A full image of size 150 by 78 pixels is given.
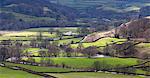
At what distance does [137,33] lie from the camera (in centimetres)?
18788

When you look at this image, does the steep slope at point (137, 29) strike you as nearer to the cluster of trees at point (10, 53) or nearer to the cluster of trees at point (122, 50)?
the cluster of trees at point (122, 50)

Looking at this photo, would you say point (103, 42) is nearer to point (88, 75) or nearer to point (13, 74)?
point (88, 75)

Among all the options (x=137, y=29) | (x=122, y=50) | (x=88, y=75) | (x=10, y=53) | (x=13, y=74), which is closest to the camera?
(x=13, y=74)

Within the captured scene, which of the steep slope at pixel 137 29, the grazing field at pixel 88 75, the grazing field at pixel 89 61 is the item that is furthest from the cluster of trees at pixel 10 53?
the steep slope at pixel 137 29

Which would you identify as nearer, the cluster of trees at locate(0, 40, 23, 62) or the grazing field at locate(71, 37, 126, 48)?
the cluster of trees at locate(0, 40, 23, 62)

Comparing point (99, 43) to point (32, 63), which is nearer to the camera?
point (32, 63)

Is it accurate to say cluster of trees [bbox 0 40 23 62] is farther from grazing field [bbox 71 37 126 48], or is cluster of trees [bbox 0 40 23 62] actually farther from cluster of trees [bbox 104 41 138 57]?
cluster of trees [bbox 104 41 138 57]

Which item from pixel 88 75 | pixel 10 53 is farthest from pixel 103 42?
pixel 88 75

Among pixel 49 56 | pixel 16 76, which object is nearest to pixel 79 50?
pixel 49 56

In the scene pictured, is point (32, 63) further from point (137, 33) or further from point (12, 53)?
point (137, 33)

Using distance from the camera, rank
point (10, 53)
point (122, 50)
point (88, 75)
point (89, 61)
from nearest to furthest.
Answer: point (88, 75), point (89, 61), point (10, 53), point (122, 50)

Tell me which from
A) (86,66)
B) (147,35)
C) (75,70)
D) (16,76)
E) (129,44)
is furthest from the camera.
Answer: (147,35)

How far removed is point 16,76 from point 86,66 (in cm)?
2828

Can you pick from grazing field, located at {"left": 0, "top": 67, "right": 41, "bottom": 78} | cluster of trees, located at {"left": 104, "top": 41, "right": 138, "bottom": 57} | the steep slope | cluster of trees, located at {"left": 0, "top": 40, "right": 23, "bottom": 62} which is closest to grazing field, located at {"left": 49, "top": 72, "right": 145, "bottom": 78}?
grazing field, located at {"left": 0, "top": 67, "right": 41, "bottom": 78}
